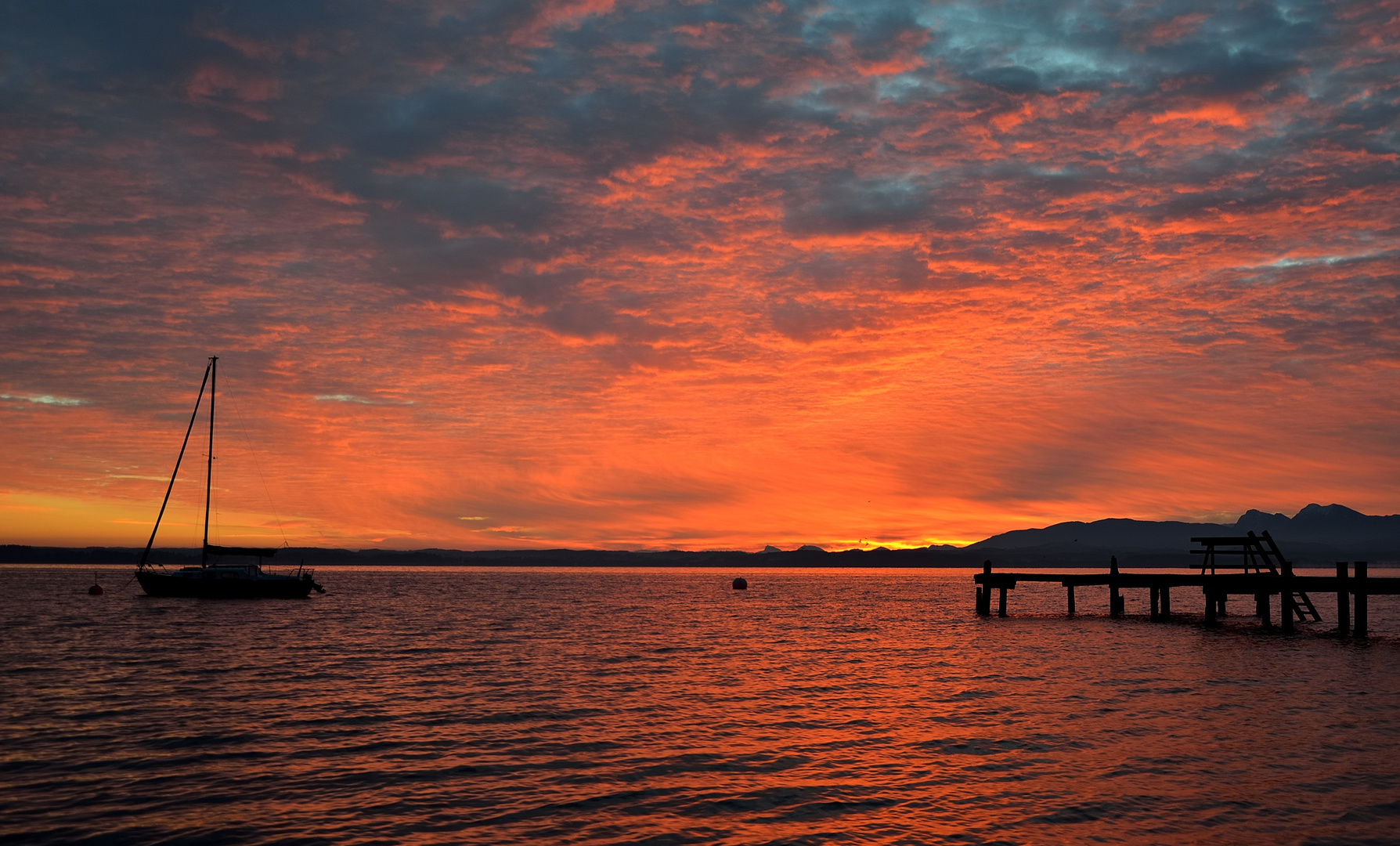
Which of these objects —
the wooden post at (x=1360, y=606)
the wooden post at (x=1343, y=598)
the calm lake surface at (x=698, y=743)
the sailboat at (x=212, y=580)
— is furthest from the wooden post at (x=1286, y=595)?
the sailboat at (x=212, y=580)

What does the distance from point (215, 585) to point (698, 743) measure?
74352 mm

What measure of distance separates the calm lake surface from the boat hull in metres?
38.1

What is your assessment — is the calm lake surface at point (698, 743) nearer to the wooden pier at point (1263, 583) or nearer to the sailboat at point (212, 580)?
the wooden pier at point (1263, 583)

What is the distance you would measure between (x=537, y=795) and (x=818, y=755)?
246 inches

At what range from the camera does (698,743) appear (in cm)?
2130

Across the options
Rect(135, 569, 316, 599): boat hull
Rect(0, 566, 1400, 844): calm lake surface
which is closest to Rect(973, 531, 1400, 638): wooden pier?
Rect(0, 566, 1400, 844): calm lake surface

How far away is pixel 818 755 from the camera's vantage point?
1991 cm

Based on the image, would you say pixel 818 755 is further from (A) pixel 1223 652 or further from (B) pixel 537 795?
(A) pixel 1223 652

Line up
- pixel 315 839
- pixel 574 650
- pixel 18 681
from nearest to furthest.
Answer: pixel 315 839 → pixel 18 681 → pixel 574 650

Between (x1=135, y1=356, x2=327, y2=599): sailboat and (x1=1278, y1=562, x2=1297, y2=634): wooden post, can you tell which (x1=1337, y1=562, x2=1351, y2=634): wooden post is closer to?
(x1=1278, y1=562, x2=1297, y2=634): wooden post

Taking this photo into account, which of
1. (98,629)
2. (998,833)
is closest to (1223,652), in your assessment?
(998,833)

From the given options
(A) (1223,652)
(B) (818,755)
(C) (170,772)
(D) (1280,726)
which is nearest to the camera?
(C) (170,772)

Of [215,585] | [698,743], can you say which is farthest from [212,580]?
[698,743]

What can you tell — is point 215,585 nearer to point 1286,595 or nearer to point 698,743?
point 698,743
